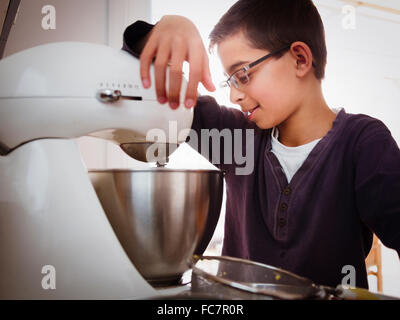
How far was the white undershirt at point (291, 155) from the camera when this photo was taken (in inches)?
29.0

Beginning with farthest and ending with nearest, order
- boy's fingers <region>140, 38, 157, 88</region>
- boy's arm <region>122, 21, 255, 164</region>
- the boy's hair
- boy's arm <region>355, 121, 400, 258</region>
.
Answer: boy's arm <region>122, 21, 255, 164</region> → the boy's hair → boy's arm <region>355, 121, 400, 258</region> → boy's fingers <region>140, 38, 157, 88</region>

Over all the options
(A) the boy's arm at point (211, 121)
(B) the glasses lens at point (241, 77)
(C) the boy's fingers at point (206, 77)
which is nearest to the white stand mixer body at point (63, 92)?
(C) the boy's fingers at point (206, 77)

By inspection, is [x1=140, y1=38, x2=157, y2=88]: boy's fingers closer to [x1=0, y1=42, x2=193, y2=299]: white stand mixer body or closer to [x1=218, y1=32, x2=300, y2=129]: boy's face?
[x1=0, y1=42, x2=193, y2=299]: white stand mixer body

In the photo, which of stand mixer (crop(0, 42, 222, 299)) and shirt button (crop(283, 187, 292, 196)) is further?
shirt button (crop(283, 187, 292, 196))

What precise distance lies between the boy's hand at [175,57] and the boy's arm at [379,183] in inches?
12.8

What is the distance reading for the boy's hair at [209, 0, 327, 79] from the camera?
703 millimetres

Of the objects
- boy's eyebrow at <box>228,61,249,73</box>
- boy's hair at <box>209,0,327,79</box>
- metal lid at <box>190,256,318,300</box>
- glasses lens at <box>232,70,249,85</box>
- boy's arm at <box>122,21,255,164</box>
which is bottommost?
metal lid at <box>190,256,318,300</box>

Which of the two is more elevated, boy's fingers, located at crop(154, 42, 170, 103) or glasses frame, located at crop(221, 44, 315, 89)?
glasses frame, located at crop(221, 44, 315, 89)

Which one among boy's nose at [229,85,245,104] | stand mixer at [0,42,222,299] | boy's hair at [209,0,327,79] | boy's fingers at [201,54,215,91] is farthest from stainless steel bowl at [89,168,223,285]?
boy's hair at [209,0,327,79]

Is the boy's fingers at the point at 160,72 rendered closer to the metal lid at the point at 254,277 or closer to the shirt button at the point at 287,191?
the metal lid at the point at 254,277

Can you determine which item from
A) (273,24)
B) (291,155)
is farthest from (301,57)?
(291,155)

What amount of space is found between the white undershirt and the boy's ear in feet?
0.49

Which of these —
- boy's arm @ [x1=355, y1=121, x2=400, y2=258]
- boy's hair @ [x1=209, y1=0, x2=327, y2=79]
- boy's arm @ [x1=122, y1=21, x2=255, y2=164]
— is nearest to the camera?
boy's arm @ [x1=355, y1=121, x2=400, y2=258]

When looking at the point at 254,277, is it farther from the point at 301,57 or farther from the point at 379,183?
the point at 301,57
